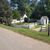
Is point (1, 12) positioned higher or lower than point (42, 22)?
higher

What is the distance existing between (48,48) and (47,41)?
7.32 ft

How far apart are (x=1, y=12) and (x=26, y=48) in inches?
1810

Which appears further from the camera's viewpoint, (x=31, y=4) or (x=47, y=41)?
(x=31, y=4)

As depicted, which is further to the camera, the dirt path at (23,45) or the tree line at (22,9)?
the tree line at (22,9)

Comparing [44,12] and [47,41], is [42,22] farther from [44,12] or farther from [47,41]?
[47,41]

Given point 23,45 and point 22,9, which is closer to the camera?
point 23,45

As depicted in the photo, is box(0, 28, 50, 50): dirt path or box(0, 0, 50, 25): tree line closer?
box(0, 28, 50, 50): dirt path

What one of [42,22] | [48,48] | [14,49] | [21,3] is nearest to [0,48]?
[14,49]

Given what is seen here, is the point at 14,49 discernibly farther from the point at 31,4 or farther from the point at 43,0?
the point at 31,4

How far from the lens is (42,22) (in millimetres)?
62312

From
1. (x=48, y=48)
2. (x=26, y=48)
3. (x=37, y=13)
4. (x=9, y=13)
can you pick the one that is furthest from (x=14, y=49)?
(x=37, y=13)

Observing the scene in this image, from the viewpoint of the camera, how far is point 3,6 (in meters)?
55.8

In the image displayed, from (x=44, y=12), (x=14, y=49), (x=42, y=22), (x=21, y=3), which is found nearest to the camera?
(x=14, y=49)

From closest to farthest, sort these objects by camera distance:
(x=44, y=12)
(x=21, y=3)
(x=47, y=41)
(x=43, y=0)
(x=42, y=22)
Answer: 1. (x=47, y=41)
2. (x=42, y=22)
3. (x=44, y=12)
4. (x=43, y=0)
5. (x=21, y=3)
